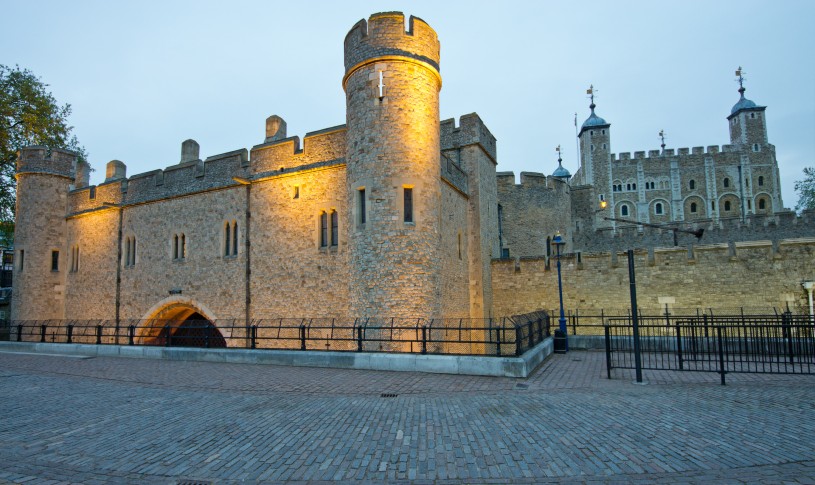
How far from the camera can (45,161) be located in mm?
23328

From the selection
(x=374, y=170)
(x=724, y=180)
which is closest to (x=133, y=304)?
(x=374, y=170)

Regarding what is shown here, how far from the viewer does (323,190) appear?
659 inches

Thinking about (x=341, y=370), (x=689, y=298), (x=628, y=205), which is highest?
(x=628, y=205)

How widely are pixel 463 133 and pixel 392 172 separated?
7.50m

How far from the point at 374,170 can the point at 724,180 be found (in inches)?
2350

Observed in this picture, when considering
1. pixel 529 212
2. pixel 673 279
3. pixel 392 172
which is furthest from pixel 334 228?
pixel 673 279

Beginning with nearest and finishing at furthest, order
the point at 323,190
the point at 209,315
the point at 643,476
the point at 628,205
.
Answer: the point at 643,476
the point at 323,190
the point at 209,315
the point at 628,205

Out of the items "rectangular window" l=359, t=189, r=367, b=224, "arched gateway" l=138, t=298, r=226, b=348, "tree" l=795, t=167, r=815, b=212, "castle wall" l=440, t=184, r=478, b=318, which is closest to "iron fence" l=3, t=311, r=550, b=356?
"arched gateway" l=138, t=298, r=226, b=348

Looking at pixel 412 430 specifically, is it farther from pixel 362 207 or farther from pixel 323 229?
pixel 323 229

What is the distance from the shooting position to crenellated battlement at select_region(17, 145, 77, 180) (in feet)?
75.6

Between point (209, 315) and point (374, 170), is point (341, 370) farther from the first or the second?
point (209, 315)

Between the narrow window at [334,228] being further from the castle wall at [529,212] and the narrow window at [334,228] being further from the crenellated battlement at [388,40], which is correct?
the castle wall at [529,212]

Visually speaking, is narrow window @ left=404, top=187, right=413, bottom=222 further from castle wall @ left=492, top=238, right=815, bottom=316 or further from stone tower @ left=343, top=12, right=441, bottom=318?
castle wall @ left=492, top=238, right=815, bottom=316

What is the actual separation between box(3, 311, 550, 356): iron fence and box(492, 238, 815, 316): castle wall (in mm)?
4137
